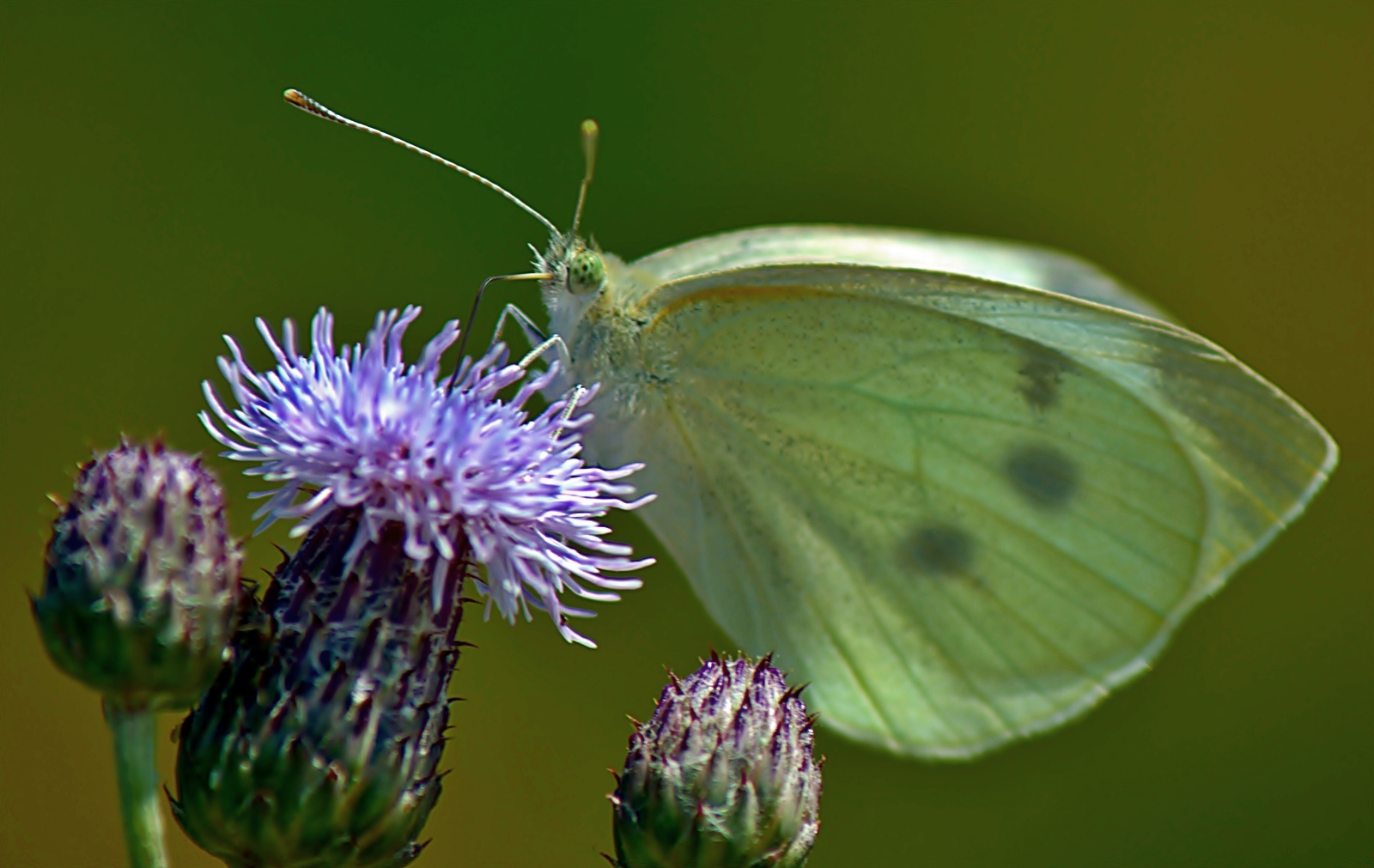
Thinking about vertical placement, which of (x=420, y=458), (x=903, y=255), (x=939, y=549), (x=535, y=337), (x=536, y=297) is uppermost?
(x=536, y=297)

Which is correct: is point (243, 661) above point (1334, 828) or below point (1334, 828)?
below

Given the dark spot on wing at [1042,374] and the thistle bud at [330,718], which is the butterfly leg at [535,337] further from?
the dark spot on wing at [1042,374]

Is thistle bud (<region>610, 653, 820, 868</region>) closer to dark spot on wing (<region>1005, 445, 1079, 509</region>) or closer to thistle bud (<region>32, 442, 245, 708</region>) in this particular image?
thistle bud (<region>32, 442, 245, 708</region>)

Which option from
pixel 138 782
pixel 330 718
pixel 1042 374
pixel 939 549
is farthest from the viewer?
pixel 939 549

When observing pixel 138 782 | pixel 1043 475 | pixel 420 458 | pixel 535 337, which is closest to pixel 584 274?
pixel 535 337

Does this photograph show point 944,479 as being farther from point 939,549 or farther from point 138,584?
point 138,584

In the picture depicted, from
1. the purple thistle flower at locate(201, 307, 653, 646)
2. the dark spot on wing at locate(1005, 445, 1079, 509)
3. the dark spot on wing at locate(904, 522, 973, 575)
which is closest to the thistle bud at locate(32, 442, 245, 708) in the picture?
the purple thistle flower at locate(201, 307, 653, 646)

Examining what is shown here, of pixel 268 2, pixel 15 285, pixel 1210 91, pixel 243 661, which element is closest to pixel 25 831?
pixel 15 285

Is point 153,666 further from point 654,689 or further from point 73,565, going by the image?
point 654,689
